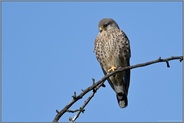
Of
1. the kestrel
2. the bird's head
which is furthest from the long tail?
the bird's head

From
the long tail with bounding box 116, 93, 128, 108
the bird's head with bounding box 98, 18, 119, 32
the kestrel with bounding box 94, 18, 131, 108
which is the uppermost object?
the bird's head with bounding box 98, 18, 119, 32

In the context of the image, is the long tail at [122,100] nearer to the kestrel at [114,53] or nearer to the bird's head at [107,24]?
the kestrel at [114,53]

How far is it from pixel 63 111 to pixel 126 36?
133 inches

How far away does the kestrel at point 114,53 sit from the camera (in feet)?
19.2

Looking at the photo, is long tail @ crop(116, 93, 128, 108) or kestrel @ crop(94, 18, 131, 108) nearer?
long tail @ crop(116, 93, 128, 108)

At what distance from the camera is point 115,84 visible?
6.07 m

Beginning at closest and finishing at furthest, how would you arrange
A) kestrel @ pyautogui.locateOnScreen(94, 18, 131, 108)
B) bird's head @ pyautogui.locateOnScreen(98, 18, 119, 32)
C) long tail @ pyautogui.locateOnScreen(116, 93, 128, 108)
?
long tail @ pyautogui.locateOnScreen(116, 93, 128, 108) < kestrel @ pyautogui.locateOnScreen(94, 18, 131, 108) < bird's head @ pyautogui.locateOnScreen(98, 18, 119, 32)

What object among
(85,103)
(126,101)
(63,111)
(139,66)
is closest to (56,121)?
(63,111)

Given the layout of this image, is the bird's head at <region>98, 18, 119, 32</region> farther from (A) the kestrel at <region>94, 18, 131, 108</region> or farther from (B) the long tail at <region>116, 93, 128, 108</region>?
(B) the long tail at <region>116, 93, 128, 108</region>

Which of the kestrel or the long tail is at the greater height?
the kestrel

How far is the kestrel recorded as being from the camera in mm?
5848

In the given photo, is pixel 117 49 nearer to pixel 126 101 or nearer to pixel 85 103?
pixel 126 101

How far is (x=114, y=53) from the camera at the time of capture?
586 centimetres

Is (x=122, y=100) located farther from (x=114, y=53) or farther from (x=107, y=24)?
(x=107, y=24)
